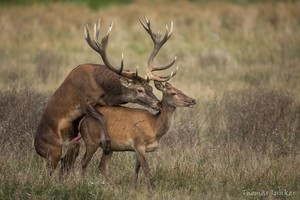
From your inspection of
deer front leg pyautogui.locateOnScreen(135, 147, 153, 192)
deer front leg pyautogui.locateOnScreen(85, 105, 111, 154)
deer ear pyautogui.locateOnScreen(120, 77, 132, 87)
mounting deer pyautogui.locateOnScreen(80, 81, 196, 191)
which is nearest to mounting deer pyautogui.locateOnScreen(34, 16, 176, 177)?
deer ear pyautogui.locateOnScreen(120, 77, 132, 87)

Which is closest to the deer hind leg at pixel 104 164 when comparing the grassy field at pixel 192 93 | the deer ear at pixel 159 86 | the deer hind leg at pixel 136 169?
the grassy field at pixel 192 93

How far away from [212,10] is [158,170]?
16924mm

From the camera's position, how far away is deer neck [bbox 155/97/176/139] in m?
10.7

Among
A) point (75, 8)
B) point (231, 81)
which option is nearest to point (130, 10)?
point (75, 8)

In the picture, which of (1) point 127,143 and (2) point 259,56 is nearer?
(1) point 127,143

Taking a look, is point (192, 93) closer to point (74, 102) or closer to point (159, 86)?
point (159, 86)

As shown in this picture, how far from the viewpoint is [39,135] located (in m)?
11.0

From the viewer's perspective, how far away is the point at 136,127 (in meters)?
10.6

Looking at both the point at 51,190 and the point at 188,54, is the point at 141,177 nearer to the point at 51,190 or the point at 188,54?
the point at 51,190

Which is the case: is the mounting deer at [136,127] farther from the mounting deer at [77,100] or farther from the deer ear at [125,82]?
the deer ear at [125,82]

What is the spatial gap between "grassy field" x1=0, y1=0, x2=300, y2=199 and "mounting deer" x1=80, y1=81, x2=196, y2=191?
1.50 feet

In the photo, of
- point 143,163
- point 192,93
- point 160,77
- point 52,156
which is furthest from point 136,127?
point 192,93

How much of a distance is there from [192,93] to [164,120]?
6.24m

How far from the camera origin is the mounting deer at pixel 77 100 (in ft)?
35.9
